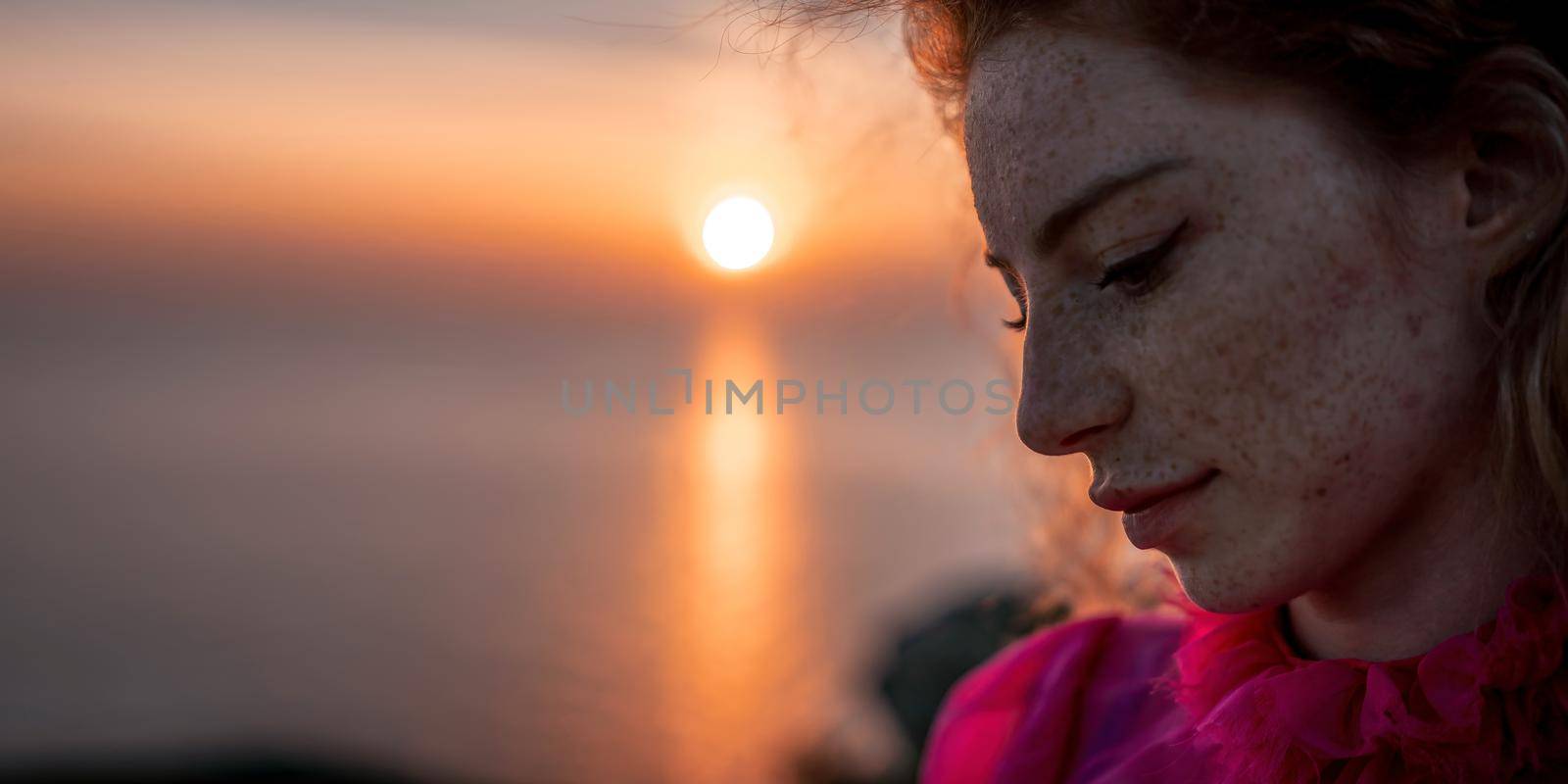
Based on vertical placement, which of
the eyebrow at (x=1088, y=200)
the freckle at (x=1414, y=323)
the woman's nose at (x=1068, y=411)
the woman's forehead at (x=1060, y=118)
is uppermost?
the woman's forehead at (x=1060, y=118)

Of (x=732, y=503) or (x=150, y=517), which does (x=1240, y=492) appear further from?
(x=732, y=503)

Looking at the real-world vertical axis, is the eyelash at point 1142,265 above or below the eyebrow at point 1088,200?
below

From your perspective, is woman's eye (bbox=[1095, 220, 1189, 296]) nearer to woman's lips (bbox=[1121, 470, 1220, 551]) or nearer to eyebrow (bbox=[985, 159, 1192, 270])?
eyebrow (bbox=[985, 159, 1192, 270])

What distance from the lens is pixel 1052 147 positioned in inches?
47.0

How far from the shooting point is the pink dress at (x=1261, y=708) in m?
1.12

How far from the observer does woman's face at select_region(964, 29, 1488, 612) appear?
111cm

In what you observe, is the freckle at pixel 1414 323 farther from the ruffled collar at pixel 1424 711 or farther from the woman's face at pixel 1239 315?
the ruffled collar at pixel 1424 711

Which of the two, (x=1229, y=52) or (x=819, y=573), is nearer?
(x=1229, y=52)

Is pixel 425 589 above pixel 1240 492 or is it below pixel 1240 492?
below

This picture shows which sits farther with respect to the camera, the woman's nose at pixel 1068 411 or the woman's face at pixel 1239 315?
the woman's nose at pixel 1068 411

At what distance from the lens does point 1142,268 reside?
1.17 meters

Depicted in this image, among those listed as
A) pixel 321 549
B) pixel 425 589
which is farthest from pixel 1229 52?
pixel 321 549

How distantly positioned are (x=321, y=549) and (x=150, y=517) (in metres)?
3.66

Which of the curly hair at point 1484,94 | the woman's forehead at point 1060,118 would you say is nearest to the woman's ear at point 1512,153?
the curly hair at point 1484,94
